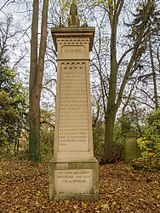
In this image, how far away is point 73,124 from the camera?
6660 mm

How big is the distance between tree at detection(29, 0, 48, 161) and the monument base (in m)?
5.88

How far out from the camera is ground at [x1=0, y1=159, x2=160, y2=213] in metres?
5.80

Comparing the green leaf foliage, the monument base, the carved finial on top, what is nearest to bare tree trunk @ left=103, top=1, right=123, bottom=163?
the green leaf foliage

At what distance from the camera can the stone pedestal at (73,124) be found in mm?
6504

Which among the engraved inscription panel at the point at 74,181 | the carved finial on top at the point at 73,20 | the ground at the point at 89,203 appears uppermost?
the carved finial on top at the point at 73,20

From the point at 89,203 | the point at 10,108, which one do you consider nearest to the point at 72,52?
the point at 89,203

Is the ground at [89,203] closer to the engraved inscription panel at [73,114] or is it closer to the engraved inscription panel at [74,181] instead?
the engraved inscription panel at [74,181]

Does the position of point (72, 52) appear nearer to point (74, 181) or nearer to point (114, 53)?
point (74, 181)

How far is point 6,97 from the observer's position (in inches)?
575

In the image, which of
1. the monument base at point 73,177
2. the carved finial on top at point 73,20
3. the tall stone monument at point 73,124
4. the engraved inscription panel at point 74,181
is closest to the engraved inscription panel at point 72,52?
the tall stone monument at point 73,124

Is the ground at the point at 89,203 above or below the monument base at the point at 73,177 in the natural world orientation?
below

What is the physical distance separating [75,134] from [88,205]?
60.6 inches

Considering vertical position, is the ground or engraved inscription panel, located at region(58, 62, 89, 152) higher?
engraved inscription panel, located at region(58, 62, 89, 152)

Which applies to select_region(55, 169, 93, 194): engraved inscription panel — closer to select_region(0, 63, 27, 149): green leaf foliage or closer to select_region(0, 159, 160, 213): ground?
select_region(0, 159, 160, 213): ground
